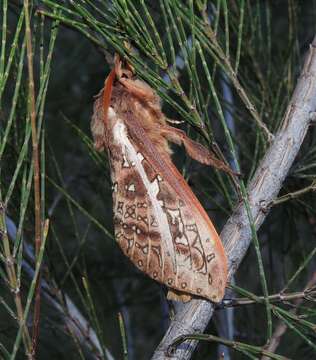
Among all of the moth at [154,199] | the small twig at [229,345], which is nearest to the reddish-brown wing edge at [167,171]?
the moth at [154,199]

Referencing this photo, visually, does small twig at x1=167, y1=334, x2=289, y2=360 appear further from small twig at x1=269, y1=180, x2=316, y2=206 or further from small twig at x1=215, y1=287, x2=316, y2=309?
small twig at x1=269, y1=180, x2=316, y2=206

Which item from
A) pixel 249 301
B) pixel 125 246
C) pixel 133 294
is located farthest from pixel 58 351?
pixel 249 301

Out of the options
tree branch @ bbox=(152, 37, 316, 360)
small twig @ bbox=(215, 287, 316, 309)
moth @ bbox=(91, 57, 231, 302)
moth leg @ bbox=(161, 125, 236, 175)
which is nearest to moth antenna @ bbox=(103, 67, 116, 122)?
moth @ bbox=(91, 57, 231, 302)

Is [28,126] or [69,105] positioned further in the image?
[69,105]

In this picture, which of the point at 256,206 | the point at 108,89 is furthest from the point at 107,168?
the point at 256,206

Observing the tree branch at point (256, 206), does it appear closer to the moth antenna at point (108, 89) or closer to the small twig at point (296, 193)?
the small twig at point (296, 193)

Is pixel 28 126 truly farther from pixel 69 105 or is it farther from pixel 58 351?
pixel 69 105
